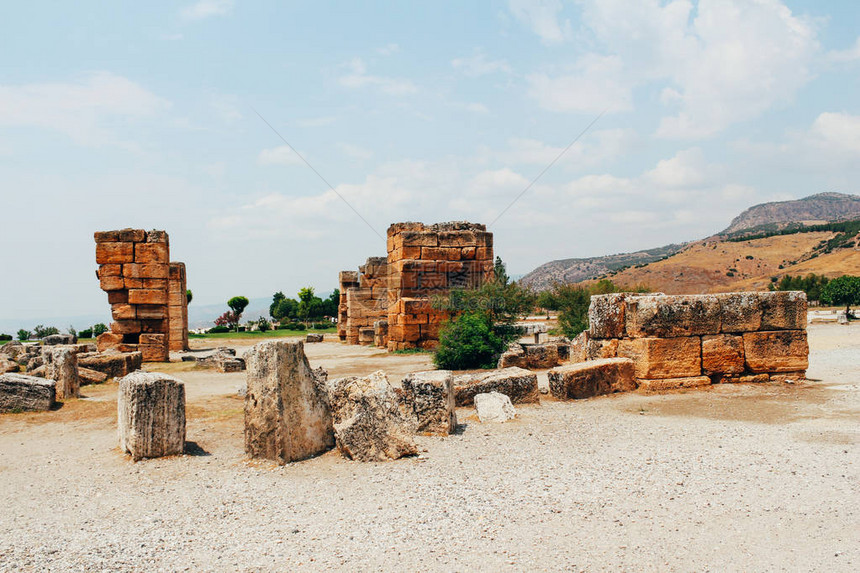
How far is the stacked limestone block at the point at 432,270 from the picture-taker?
58.3ft

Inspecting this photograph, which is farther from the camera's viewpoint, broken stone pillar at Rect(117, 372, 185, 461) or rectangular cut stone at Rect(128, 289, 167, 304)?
rectangular cut stone at Rect(128, 289, 167, 304)

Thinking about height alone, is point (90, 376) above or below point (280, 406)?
below

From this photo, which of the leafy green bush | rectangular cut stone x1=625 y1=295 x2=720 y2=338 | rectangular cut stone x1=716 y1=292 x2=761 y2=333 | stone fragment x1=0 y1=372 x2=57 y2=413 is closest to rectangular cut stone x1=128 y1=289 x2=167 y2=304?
stone fragment x1=0 y1=372 x2=57 y2=413

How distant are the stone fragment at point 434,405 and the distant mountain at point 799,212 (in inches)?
6871

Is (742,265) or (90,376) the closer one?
(90,376)

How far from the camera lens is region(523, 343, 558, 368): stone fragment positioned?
12.5m

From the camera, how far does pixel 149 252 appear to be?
53.1 ft

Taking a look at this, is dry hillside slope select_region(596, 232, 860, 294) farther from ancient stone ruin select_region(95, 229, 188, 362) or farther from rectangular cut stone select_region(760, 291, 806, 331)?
ancient stone ruin select_region(95, 229, 188, 362)

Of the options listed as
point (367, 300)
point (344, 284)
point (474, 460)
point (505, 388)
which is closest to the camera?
point (474, 460)

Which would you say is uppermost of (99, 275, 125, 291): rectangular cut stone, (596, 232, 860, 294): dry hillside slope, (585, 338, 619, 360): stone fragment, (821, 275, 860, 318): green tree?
(596, 232, 860, 294): dry hillside slope

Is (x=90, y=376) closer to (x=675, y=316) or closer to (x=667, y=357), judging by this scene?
(x=667, y=357)

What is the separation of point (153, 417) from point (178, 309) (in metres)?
18.2

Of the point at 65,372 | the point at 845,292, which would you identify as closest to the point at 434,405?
the point at 65,372

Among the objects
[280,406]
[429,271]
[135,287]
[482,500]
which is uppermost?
[429,271]
